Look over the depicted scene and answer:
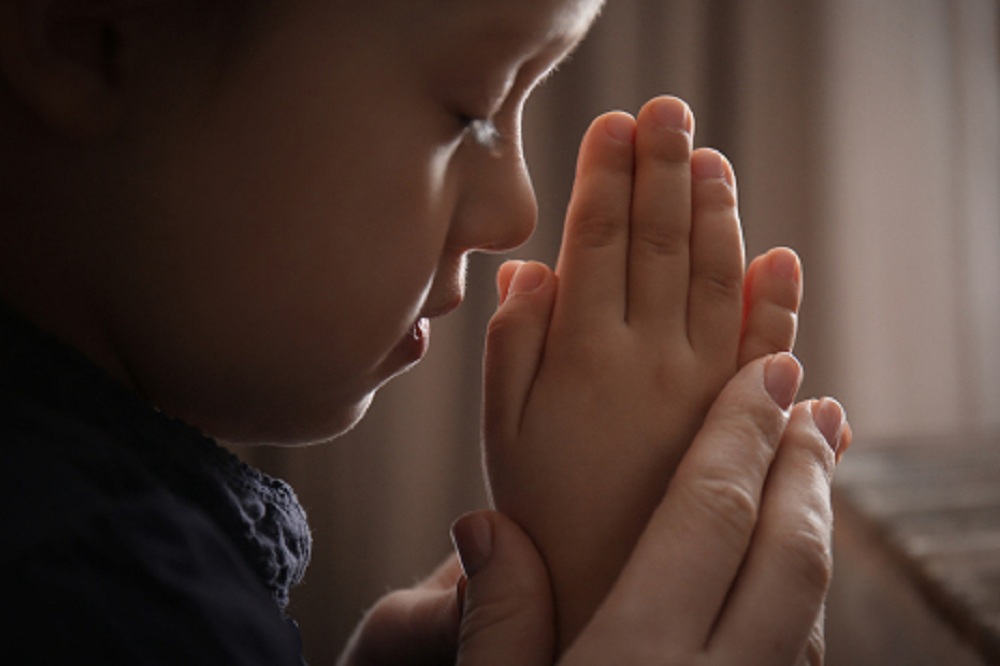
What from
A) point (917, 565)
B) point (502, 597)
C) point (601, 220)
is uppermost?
point (601, 220)

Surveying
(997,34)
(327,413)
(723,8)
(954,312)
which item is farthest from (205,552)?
(997,34)

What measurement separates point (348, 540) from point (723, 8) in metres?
1.56

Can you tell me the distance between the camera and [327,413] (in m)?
0.52

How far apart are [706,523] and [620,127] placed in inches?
11.0

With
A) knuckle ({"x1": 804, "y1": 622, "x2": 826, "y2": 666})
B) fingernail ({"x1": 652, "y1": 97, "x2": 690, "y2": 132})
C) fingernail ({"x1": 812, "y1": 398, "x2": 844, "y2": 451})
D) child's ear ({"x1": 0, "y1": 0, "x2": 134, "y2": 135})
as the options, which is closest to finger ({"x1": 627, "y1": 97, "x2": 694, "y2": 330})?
fingernail ({"x1": 652, "y1": 97, "x2": 690, "y2": 132})

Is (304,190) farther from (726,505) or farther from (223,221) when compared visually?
(726,505)

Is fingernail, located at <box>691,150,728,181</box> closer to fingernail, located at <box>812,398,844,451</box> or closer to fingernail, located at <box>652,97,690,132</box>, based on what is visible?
fingernail, located at <box>652,97,690,132</box>

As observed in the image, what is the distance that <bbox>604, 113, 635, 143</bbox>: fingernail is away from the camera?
0.61 meters

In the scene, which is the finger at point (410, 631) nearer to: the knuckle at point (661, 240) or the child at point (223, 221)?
the child at point (223, 221)

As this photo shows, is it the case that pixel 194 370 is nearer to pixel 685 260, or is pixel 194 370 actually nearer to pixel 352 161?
pixel 352 161

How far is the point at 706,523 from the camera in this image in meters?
0.48

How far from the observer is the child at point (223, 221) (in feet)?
1.32

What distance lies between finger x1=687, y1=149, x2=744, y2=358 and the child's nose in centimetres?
15

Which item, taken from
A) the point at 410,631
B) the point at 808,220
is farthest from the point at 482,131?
the point at 808,220
